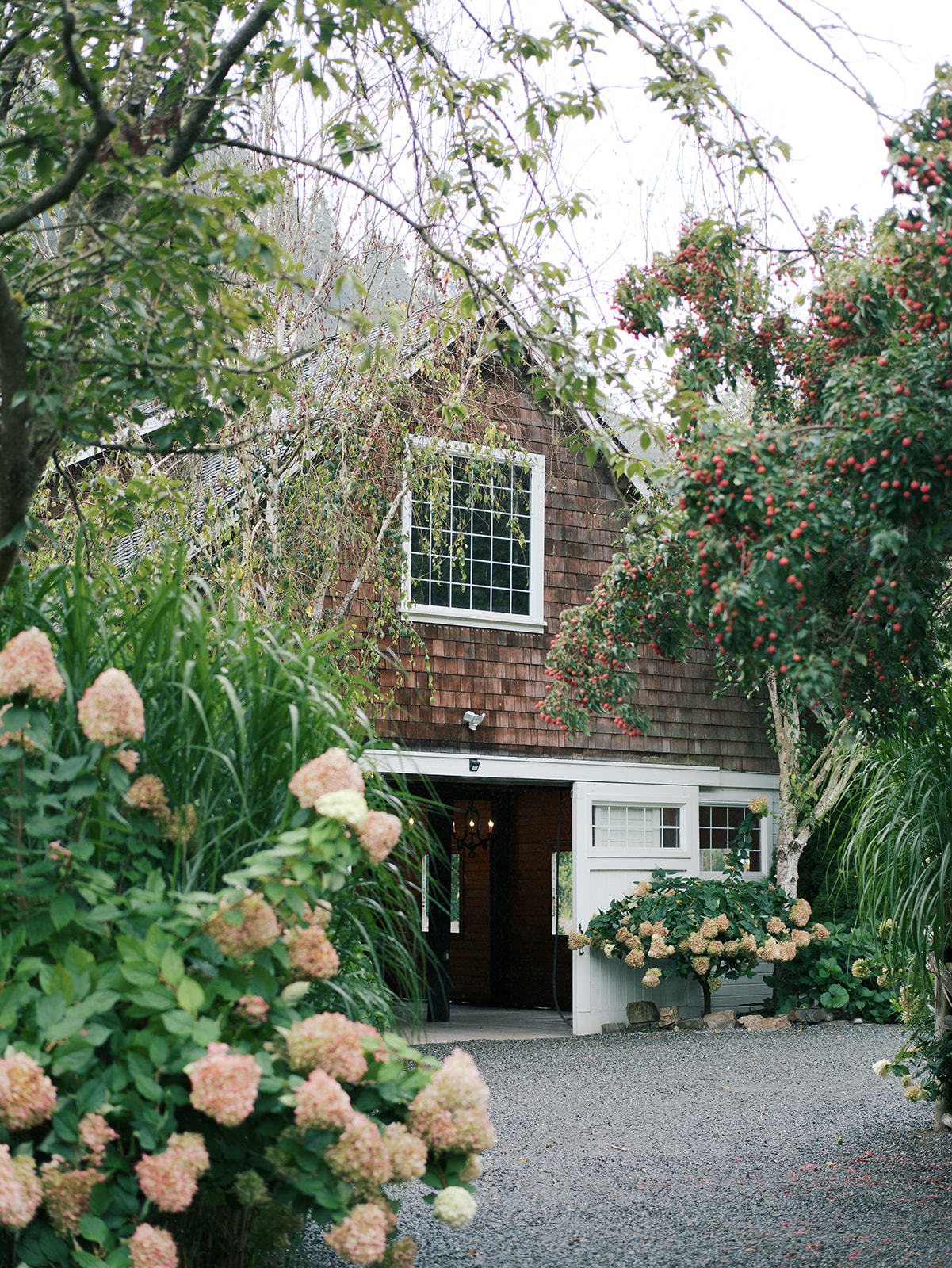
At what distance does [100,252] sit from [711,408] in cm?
191

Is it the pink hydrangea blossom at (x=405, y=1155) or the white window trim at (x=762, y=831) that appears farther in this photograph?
the white window trim at (x=762, y=831)

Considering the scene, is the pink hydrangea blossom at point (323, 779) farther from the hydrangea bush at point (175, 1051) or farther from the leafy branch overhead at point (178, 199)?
the leafy branch overhead at point (178, 199)

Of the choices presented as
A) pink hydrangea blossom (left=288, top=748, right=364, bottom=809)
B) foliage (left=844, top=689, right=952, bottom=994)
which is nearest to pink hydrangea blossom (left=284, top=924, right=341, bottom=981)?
pink hydrangea blossom (left=288, top=748, right=364, bottom=809)

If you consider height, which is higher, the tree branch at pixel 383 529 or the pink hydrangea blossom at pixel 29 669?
the tree branch at pixel 383 529

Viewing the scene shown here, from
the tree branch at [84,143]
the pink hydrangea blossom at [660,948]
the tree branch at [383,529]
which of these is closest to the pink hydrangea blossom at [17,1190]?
the tree branch at [84,143]

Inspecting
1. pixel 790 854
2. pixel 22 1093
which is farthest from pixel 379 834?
pixel 790 854

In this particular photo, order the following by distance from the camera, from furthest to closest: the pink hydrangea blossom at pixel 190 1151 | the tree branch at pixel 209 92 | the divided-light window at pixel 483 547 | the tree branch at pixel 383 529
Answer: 1. the divided-light window at pixel 483 547
2. the tree branch at pixel 383 529
3. the tree branch at pixel 209 92
4. the pink hydrangea blossom at pixel 190 1151

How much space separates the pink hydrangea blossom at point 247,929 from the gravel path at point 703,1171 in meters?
1.58

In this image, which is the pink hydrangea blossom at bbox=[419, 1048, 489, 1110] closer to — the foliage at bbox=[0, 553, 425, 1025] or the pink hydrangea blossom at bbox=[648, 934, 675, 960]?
the foliage at bbox=[0, 553, 425, 1025]

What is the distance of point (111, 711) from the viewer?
2379 millimetres

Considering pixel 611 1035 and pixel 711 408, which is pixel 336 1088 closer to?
pixel 711 408

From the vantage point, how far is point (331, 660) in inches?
146

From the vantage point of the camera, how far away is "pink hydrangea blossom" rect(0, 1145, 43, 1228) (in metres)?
2.03

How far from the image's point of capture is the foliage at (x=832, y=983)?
9.66 meters
